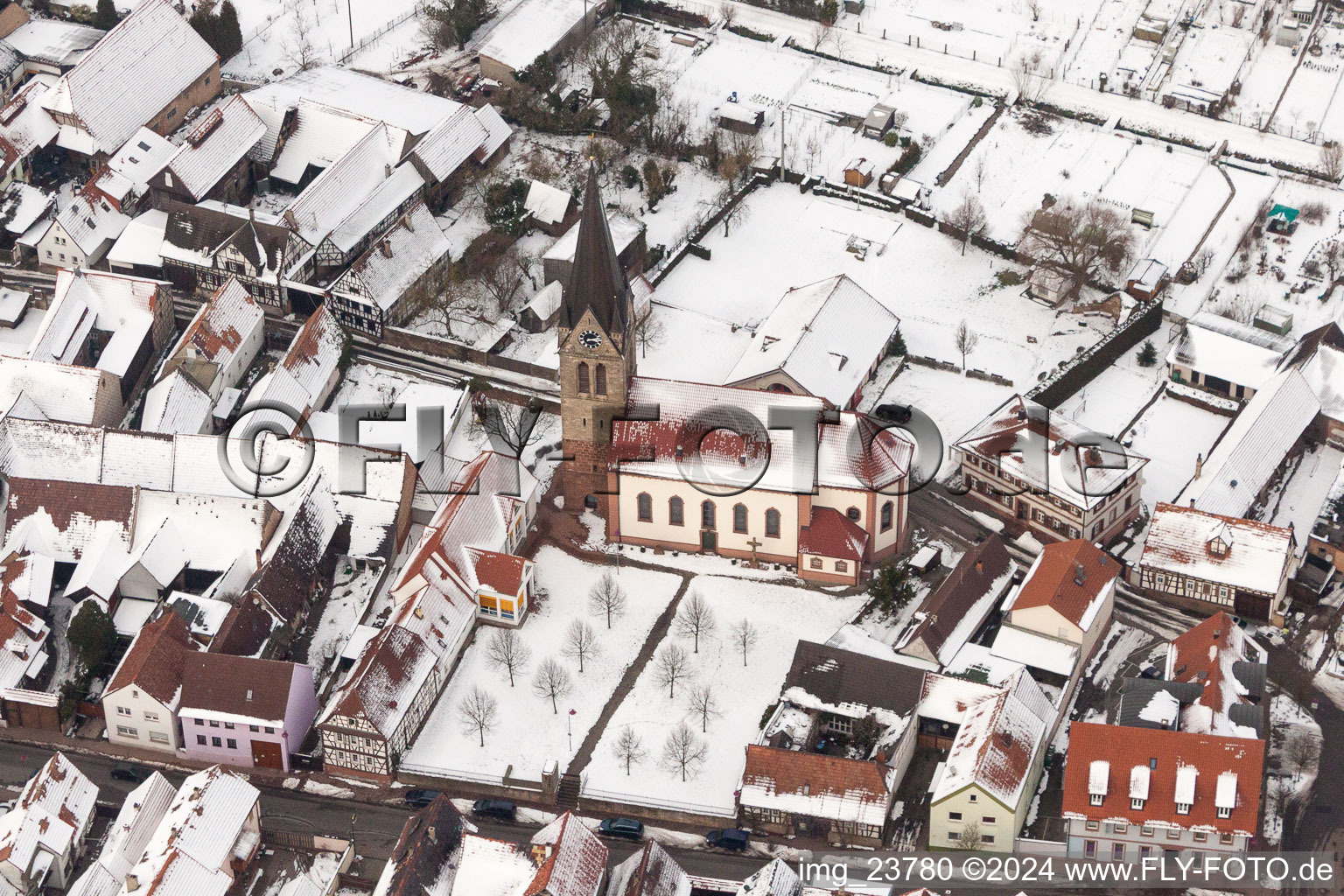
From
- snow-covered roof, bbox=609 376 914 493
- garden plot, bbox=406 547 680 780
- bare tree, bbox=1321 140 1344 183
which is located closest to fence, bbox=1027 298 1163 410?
snow-covered roof, bbox=609 376 914 493

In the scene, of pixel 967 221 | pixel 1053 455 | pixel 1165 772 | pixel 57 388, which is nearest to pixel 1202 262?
pixel 967 221

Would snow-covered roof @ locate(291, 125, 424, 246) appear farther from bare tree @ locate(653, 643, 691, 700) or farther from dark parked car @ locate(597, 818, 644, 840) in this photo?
dark parked car @ locate(597, 818, 644, 840)

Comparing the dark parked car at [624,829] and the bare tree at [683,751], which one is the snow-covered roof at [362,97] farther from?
the dark parked car at [624,829]

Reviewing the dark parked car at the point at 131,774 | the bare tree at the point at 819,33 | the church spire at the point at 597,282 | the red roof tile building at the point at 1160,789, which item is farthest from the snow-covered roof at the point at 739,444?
the bare tree at the point at 819,33

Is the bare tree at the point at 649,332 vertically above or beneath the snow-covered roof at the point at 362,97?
beneath

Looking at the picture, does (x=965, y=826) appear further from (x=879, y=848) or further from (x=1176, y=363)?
(x=1176, y=363)

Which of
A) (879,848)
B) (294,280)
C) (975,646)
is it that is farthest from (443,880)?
(294,280)

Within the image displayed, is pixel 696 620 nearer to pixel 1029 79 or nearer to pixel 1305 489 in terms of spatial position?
pixel 1305 489
